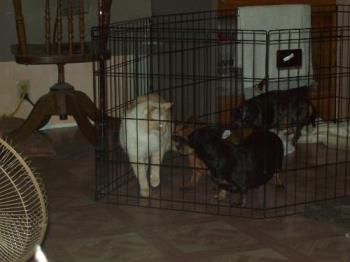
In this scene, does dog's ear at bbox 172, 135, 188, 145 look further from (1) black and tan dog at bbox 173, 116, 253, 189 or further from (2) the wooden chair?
(2) the wooden chair

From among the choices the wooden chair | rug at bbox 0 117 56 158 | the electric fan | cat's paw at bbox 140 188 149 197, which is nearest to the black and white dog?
cat's paw at bbox 140 188 149 197

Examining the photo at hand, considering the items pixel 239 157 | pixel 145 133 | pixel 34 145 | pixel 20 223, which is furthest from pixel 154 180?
pixel 20 223

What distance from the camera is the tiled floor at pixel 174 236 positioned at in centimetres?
207

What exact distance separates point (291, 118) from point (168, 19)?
0.90 metres

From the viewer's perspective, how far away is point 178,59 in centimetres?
365

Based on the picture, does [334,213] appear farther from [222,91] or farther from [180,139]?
[222,91]

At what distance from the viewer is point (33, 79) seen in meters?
3.74

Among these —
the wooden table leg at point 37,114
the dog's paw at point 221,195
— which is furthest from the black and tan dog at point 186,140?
the wooden table leg at point 37,114

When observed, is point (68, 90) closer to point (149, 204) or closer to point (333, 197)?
point (149, 204)

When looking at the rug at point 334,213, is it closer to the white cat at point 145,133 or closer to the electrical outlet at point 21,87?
the white cat at point 145,133

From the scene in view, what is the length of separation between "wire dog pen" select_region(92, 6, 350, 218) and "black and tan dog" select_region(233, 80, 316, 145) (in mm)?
60

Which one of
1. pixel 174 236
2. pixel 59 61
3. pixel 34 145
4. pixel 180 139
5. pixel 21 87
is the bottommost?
pixel 174 236

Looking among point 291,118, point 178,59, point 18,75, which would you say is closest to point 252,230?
point 291,118

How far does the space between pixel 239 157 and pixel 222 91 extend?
1154 mm
